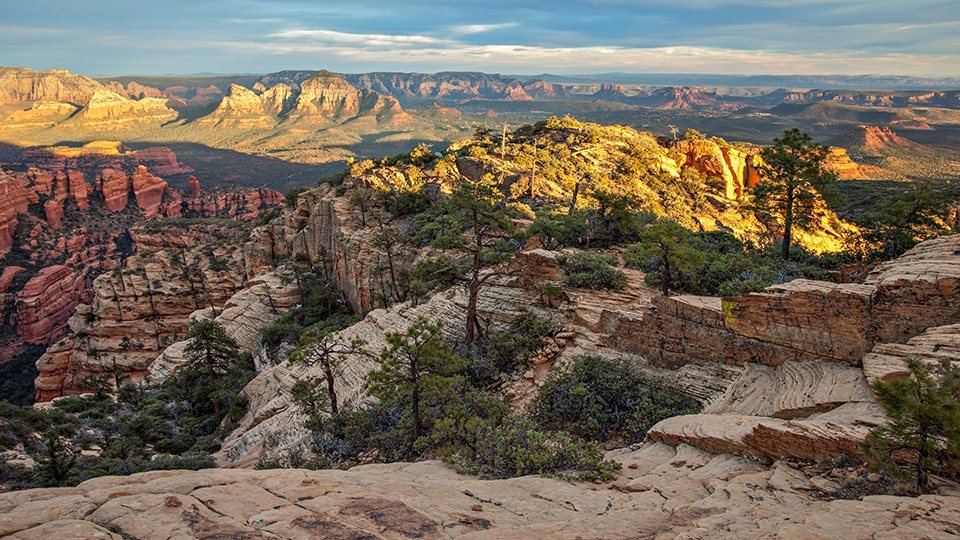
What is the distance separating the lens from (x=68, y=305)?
67.8 metres

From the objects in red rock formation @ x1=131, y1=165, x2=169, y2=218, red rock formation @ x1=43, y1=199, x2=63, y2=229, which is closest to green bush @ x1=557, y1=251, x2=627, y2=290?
red rock formation @ x1=43, y1=199, x2=63, y2=229

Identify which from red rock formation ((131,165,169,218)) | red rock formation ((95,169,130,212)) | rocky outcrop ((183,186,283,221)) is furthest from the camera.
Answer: rocky outcrop ((183,186,283,221))

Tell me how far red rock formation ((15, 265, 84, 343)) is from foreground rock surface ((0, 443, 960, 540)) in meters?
71.9

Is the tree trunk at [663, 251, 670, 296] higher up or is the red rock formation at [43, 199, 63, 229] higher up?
the tree trunk at [663, 251, 670, 296]

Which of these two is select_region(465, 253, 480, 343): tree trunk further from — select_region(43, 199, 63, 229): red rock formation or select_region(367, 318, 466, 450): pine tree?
select_region(43, 199, 63, 229): red rock formation

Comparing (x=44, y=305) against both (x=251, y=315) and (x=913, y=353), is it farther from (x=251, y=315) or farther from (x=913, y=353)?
(x=913, y=353)

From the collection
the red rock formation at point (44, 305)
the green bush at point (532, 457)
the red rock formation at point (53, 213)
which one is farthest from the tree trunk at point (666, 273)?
the red rock formation at point (53, 213)

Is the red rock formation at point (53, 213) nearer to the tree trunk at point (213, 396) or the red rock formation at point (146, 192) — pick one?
the red rock formation at point (146, 192)

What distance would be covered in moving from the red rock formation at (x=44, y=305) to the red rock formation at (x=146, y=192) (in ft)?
90.1

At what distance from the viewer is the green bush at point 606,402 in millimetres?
13094

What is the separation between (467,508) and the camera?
8.15 metres

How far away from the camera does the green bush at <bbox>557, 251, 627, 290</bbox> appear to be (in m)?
18.9

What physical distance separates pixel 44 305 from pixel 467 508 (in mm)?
76831

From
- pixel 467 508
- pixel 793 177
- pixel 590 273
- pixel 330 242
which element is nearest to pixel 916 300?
pixel 590 273
